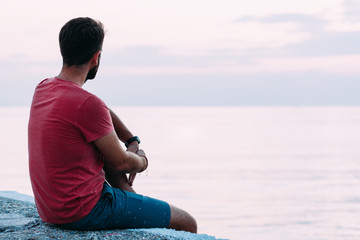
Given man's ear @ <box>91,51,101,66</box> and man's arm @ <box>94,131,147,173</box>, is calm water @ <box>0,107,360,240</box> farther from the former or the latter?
man's ear @ <box>91,51,101,66</box>

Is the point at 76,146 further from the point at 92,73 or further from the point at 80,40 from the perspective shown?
the point at 80,40

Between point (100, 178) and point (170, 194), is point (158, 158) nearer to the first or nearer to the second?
point (170, 194)

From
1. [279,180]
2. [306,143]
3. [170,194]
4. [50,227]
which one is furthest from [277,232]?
[306,143]

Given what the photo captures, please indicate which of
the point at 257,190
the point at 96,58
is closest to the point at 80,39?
the point at 96,58

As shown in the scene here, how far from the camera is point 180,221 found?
Answer: 3.81 meters

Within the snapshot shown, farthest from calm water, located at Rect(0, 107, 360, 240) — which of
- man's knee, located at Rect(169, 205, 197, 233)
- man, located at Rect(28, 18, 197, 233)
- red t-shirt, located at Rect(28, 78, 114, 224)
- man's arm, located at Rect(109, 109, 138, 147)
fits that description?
red t-shirt, located at Rect(28, 78, 114, 224)

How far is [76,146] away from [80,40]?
595 millimetres

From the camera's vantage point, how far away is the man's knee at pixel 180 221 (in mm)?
3754

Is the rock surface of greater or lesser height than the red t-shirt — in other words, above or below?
below

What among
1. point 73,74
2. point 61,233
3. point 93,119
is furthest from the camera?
point 61,233

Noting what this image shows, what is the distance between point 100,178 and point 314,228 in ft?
36.1

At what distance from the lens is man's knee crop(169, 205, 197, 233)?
3.75 meters

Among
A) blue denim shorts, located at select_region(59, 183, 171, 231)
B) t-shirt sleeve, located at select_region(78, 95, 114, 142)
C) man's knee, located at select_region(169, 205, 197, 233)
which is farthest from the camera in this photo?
man's knee, located at select_region(169, 205, 197, 233)

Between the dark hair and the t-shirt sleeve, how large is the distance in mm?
263
